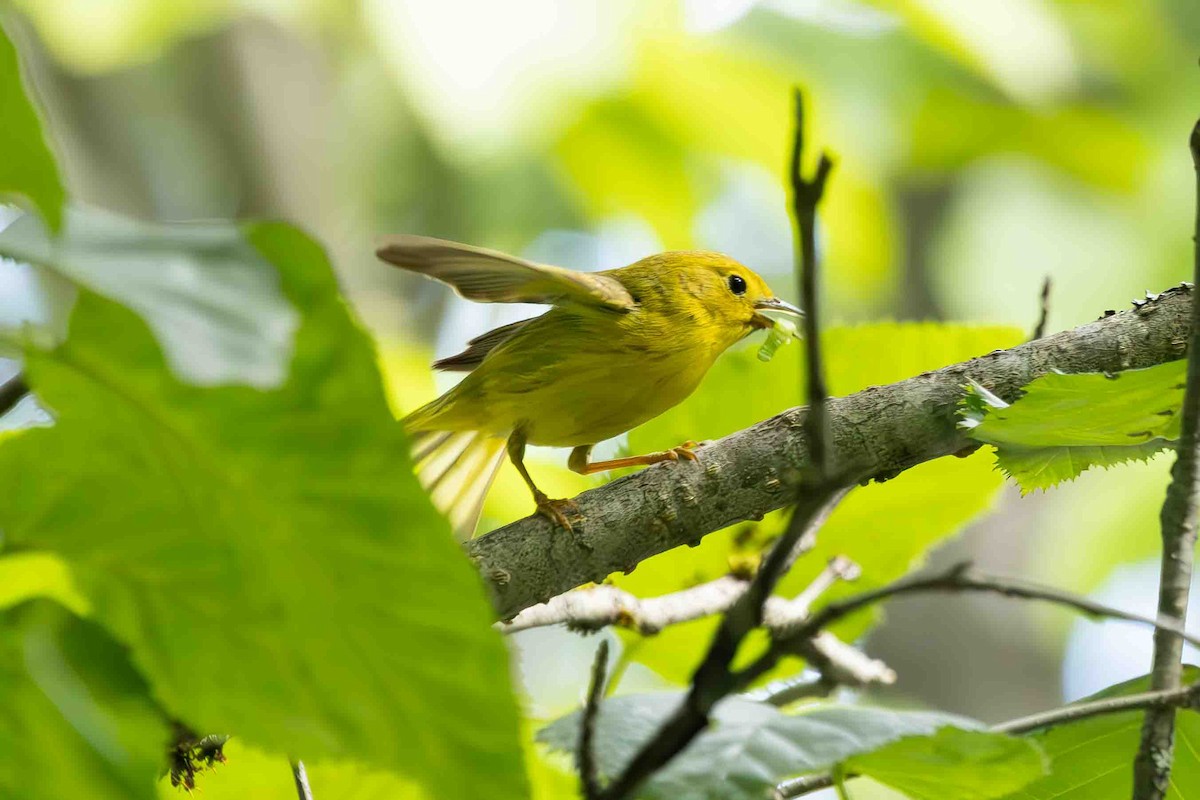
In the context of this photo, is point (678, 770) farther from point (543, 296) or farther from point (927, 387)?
point (543, 296)

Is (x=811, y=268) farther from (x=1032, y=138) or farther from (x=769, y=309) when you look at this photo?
(x=1032, y=138)

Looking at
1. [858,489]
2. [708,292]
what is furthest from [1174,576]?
[708,292]

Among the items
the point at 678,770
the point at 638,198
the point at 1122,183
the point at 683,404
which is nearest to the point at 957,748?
the point at 678,770

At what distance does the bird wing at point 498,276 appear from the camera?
191 centimetres

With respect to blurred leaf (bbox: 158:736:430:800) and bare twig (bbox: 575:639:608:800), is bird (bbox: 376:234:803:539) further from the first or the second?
bare twig (bbox: 575:639:608:800)

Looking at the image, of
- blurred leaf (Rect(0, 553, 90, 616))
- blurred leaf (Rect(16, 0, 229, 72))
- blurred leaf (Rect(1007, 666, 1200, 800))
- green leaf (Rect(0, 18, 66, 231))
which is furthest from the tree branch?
blurred leaf (Rect(16, 0, 229, 72))

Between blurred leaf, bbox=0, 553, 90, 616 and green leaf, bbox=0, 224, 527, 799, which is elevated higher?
blurred leaf, bbox=0, 553, 90, 616

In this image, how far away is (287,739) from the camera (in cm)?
87

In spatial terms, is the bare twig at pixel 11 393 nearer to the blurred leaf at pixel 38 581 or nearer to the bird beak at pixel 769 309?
the blurred leaf at pixel 38 581

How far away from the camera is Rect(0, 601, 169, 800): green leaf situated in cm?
95

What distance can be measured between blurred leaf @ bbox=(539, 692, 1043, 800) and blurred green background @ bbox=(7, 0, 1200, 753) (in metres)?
1.71

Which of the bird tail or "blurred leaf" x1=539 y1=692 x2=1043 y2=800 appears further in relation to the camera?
the bird tail

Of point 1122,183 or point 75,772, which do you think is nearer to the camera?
point 75,772

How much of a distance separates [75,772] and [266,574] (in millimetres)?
326
